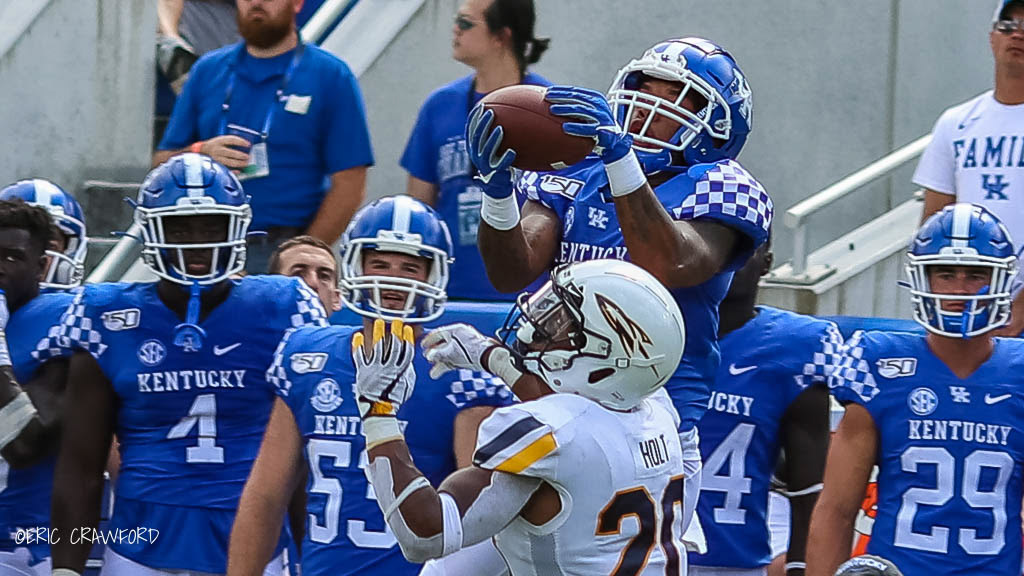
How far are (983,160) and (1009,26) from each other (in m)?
0.47

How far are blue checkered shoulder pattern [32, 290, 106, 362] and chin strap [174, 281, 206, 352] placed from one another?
24 cm

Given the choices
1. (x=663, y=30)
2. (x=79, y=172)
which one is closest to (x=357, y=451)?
(x=79, y=172)

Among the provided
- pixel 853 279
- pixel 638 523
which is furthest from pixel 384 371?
pixel 853 279

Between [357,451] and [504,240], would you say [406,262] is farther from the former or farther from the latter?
[504,240]

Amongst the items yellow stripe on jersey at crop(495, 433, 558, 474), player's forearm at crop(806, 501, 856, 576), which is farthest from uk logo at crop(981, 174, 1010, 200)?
yellow stripe on jersey at crop(495, 433, 558, 474)

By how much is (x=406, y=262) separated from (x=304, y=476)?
716 mm

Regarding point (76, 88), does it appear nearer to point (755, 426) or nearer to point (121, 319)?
point (121, 319)

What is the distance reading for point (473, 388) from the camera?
4621 millimetres

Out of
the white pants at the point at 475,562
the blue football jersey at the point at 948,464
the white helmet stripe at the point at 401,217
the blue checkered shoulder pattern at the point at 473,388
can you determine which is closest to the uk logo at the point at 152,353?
the white helmet stripe at the point at 401,217

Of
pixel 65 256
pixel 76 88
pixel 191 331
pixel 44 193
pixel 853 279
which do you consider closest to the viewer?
pixel 191 331

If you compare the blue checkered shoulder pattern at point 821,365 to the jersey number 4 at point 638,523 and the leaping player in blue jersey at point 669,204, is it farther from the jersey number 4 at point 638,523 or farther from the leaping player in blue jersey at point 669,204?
the jersey number 4 at point 638,523

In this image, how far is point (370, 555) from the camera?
4.64 meters

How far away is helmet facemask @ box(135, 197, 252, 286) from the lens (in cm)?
490

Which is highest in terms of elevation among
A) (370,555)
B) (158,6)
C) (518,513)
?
(158,6)
